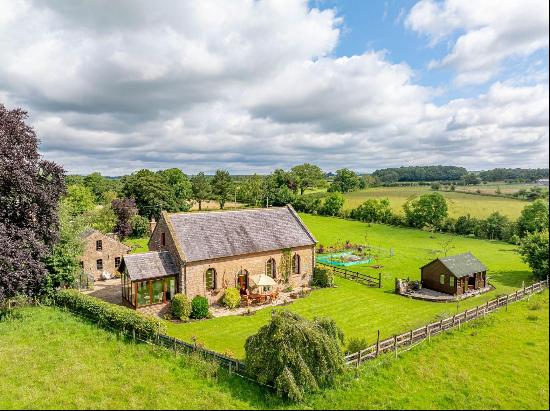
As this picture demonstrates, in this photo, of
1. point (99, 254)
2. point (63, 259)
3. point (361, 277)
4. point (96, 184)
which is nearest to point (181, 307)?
point (63, 259)

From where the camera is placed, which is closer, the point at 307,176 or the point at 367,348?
the point at 367,348

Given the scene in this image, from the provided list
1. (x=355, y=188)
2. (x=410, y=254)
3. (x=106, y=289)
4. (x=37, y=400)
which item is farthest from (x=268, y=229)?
(x=355, y=188)

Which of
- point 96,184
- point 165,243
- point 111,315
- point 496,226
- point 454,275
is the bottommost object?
point 454,275

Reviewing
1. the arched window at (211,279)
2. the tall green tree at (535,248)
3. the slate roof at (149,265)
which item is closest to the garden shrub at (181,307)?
the slate roof at (149,265)

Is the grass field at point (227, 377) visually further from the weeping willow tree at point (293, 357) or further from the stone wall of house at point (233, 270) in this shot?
the stone wall of house at point (233, 270)

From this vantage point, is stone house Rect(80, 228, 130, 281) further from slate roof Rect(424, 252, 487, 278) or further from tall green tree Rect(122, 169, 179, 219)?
slate roof Rect(424, 252, 487, 278)

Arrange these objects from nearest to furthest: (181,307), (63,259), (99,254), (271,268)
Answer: (181,307), (63,259), (271,268), (99,254)

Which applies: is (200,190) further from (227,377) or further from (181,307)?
(227,377)

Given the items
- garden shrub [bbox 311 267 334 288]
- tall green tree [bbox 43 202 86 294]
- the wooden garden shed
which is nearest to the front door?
garden shrub [bbox 311 267 334 288]

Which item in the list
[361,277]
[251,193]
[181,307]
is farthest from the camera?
[251,193]
